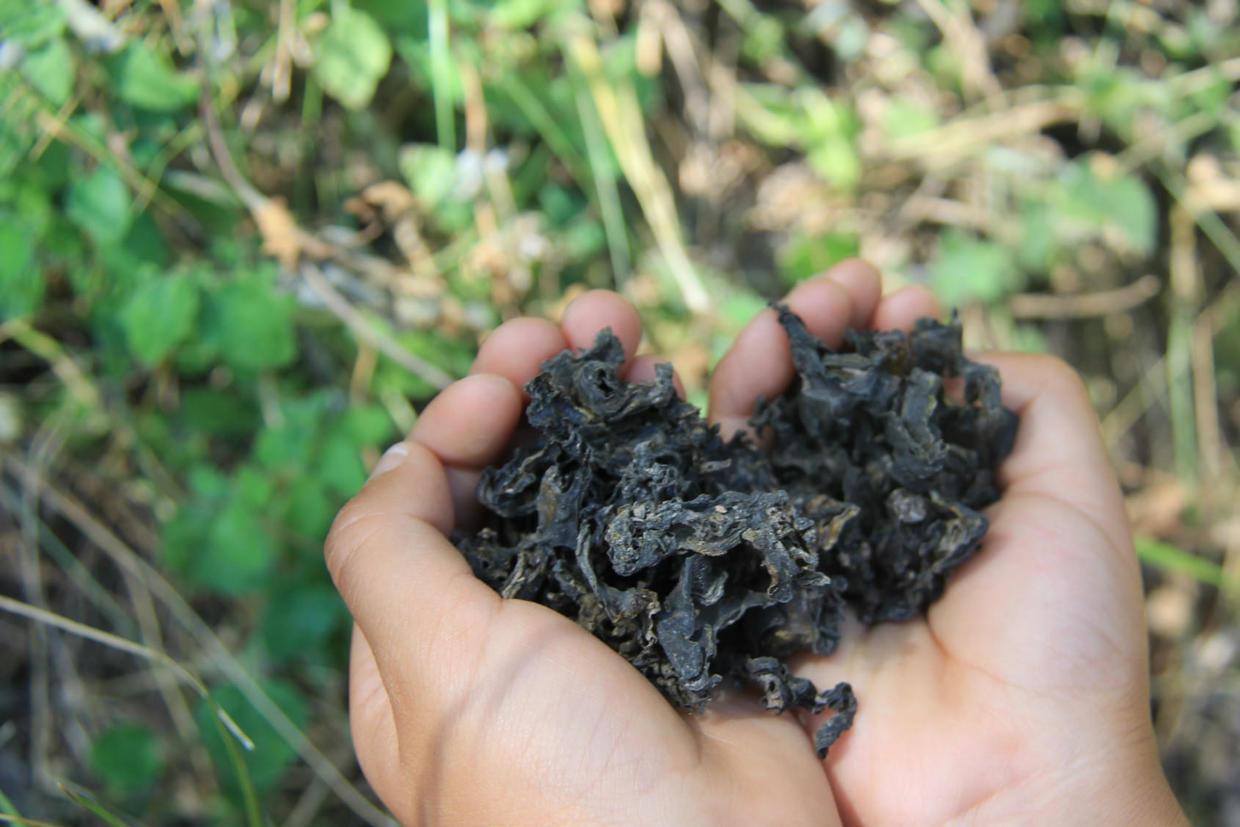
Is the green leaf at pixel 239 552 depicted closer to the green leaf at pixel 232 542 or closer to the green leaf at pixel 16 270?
the green leaf at pixel 232 542

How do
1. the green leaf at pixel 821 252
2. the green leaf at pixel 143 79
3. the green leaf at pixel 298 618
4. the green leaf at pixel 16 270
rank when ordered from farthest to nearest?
the green leaf at pixel 821 252 → the green leaf at pixel 298 618 → the green leaf at pixel 143 79 → the green leaf at pixel 16 270

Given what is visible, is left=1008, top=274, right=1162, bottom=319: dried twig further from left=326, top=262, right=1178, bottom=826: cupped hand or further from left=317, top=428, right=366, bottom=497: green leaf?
left=317, top=428, right=366, bottom=497: green leaf

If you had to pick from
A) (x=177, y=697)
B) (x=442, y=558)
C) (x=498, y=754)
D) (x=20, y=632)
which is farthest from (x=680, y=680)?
(x=20, y=632)

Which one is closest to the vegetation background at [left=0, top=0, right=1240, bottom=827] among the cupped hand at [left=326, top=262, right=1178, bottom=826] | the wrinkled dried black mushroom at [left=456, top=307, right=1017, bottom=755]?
the cupped hand at [left=326, top=262, right=1178, bottom=826]

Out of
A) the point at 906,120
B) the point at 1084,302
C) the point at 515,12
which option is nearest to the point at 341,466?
the point at 515,12

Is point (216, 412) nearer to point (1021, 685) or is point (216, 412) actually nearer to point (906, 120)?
point (1021, 685)

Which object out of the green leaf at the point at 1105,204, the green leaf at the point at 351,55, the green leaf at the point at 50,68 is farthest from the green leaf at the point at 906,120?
the green leaf at the point at 50,68
